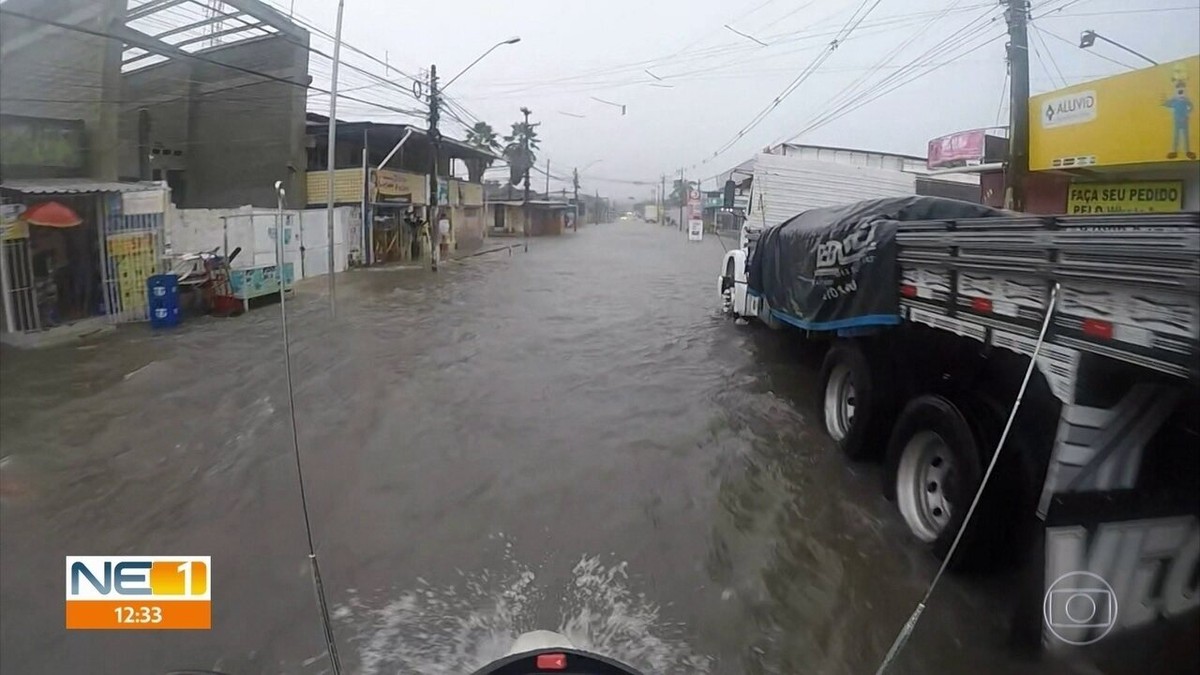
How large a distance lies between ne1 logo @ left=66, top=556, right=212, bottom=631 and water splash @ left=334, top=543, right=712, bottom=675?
0.59 m

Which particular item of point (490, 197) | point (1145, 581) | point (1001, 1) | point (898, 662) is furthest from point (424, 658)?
point (490, 197)

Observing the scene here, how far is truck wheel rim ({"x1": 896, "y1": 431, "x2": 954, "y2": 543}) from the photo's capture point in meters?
3.44

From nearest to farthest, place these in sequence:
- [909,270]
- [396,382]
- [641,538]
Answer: [641,538]
[909,270]
[396,382]

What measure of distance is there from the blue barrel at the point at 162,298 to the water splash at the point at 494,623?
9.75 ft

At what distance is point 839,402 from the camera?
522cm

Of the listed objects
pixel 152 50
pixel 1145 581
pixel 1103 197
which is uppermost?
pixel 152 50

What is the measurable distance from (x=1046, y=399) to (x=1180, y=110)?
100 centimetres

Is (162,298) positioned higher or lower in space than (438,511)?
higher

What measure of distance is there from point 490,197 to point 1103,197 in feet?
20.4

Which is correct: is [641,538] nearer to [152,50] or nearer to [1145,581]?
[1145,581]

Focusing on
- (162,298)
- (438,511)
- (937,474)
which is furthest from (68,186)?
(937,474)

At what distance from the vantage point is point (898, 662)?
103 inches

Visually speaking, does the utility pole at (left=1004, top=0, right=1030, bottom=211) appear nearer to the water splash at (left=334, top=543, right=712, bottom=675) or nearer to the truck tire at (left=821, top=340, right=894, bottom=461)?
the truck tire at (left=821, top=340, right=894, bottom=461)

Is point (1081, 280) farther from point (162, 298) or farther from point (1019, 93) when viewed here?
point (162, 298)
